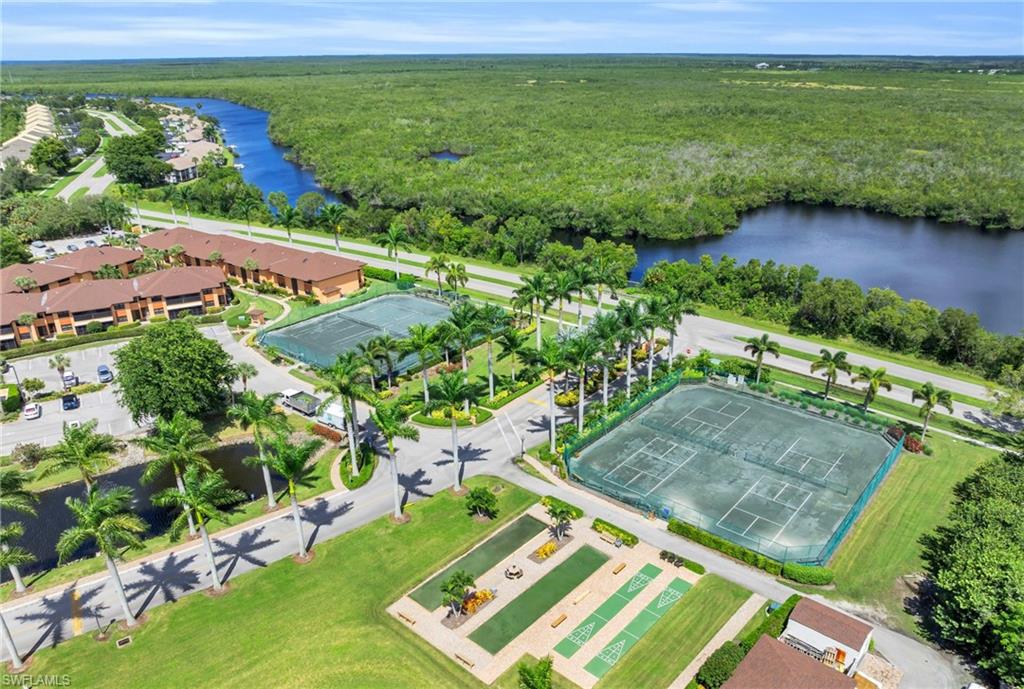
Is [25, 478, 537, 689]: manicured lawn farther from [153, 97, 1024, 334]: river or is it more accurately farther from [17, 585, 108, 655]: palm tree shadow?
[153, 97, 1024, 334]: river

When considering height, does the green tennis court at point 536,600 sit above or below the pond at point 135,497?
above

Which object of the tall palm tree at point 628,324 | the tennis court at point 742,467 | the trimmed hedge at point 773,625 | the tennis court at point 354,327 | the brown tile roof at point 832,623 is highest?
the tall palm tree at point 628,324

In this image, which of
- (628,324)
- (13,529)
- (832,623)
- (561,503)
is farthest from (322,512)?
(832,623)

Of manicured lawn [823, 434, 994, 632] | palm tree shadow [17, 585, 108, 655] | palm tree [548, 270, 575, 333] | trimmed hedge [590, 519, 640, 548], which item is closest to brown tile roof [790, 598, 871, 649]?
manicured lawn [823, 434, 994, 632]

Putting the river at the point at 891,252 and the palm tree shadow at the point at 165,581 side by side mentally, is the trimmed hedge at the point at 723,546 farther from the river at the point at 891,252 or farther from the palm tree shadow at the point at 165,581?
the river at the point at 891,252

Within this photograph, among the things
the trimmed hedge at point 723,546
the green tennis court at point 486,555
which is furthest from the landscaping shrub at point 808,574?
the green tennis court at point 486,555

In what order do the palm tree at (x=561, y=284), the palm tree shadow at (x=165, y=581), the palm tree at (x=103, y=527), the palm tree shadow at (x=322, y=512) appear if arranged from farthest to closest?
the palm tree at (x=561, y=284), the palm tree shadow at (x=322, y=512), the palm tree shadow at (x=165, y=581), the palm tree at (x=103, y=527)

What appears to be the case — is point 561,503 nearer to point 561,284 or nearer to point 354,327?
point 561,284
